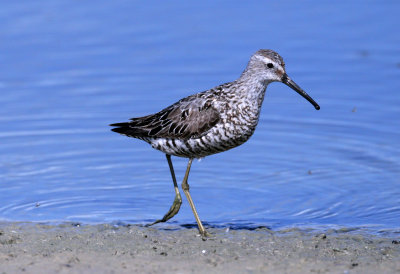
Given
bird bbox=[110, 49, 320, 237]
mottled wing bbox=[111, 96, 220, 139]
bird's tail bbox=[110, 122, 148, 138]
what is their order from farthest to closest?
bird's tail bbox=[110, 122, 148, 138] < mottled wing bbox=[111, 96, 220, 139] < bird bbox=[110, 49, 320, 237]

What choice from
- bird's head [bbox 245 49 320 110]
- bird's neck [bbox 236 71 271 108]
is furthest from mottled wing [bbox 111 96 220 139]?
bird's head [bbox 245 49 320 110]

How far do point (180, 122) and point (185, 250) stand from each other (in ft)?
5.81

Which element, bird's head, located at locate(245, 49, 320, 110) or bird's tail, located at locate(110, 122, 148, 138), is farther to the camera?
bird's tail, located at locate(110, 122, 148, 138)

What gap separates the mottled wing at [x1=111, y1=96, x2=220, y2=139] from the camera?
30.8 ft

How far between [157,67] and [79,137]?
228 cm

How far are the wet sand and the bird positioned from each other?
52 cm

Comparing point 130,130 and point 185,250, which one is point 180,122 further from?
point 185,250

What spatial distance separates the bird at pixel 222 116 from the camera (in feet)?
30.5

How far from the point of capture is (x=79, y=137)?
12.4 metres

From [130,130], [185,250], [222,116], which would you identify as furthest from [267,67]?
[185,250]

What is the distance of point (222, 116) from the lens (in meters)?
9.30

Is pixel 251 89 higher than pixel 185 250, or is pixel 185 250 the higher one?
pixel 251 89

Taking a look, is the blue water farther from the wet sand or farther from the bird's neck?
the bird's neck

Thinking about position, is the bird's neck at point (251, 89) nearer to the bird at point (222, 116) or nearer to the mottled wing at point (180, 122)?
the bird at point (222, 116)
